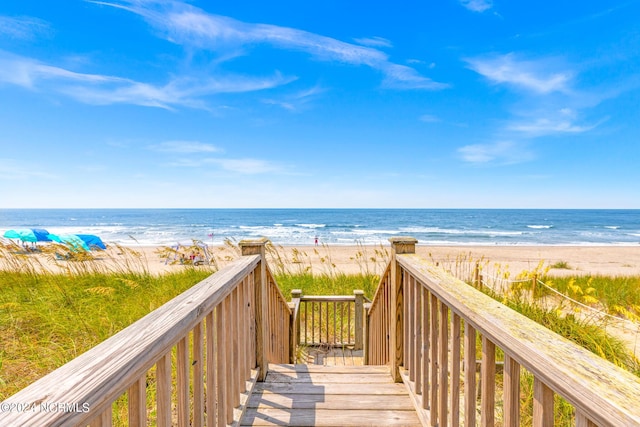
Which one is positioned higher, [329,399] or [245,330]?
[245,330]

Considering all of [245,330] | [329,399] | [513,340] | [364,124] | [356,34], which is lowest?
[329,399]

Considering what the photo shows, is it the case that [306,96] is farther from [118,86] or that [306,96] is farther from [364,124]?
[118,86]

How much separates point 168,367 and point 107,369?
387 millimetres

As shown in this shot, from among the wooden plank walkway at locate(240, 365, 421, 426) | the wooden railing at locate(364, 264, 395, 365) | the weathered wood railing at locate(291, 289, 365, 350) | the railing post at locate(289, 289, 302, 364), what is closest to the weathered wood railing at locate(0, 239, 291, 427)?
the wooden plank walkway at locate(240, 365, 421, 426)

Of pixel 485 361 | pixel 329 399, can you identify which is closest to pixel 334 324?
pixel 329 399

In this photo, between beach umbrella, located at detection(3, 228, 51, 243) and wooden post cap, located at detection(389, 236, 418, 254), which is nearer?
wooden post cap, located at detection(389, 236, 418, 254)

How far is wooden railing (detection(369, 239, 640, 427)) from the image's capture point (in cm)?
60

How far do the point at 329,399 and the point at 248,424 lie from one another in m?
0.57

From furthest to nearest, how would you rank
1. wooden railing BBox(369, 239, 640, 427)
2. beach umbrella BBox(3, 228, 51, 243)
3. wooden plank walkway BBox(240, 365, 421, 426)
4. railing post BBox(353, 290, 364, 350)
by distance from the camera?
beach umbrella BBox(3, 228, 51, 243) → railing post BBox(353, 290, 364, 350) → wooden plank walkway BBox(240, 365, 421, 426) → wooden railing BBox(369, 239, 640, 427)

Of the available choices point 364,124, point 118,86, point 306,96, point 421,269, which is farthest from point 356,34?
point 421,269

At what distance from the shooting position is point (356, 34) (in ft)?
49.6

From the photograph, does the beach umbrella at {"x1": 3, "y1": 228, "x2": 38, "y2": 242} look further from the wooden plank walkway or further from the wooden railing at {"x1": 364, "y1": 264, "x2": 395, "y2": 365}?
the wooden plank walkway

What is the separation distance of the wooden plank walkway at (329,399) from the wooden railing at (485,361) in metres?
0.16

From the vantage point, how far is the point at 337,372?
8.05 ft
